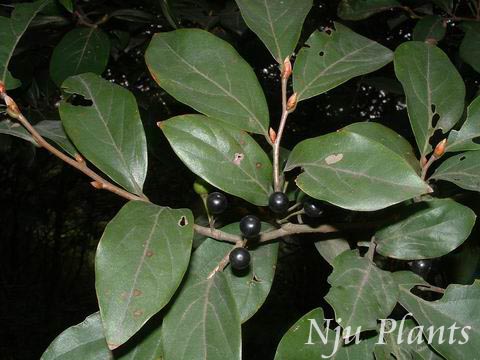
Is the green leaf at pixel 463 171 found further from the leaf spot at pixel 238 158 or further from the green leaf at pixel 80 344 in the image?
the green leaf at pixel 80 344

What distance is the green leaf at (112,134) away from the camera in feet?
2.28

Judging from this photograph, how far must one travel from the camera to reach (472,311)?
67cm

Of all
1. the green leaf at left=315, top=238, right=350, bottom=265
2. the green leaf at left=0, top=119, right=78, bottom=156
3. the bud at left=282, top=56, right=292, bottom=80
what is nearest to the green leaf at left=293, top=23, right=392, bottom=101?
the bud at left=282, top=56, right=292, bottom=80

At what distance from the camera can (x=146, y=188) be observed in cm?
394

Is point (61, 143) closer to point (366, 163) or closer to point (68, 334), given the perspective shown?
point (68, 334)

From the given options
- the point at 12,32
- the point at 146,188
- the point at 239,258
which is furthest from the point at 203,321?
the point at 146,188

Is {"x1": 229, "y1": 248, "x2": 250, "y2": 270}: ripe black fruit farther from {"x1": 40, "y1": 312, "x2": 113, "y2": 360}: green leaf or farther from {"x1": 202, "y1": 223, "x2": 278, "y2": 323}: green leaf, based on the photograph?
{"x1": 40, "y1": 312, "x2": 113, "y2": 360}: green leaf

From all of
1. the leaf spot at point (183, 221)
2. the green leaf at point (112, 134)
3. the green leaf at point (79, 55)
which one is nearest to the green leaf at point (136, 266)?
the leaf spot at point (183, 221)

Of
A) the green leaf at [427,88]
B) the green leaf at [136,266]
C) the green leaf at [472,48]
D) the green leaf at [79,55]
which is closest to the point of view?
the green leaf at [136,266]

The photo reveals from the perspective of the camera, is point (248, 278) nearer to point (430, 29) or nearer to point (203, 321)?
point (203, 321)

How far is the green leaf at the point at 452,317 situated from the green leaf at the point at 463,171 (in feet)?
0.45

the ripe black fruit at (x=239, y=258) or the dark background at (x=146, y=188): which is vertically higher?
the ripe black fruit at (x=239, y=258)

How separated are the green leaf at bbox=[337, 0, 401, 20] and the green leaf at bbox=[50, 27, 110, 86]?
759 millimetres

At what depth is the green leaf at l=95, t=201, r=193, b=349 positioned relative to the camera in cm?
54
